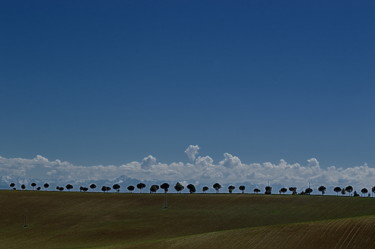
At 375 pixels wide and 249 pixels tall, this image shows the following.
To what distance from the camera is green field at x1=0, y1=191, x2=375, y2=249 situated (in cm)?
6744

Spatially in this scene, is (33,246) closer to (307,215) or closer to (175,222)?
(175,222)

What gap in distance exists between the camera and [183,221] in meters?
113

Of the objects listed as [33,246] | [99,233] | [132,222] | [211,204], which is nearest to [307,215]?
[211,204]

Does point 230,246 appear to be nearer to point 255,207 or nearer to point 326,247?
point 326,247

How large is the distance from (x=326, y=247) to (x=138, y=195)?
119 m

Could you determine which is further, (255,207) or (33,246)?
(255,207)

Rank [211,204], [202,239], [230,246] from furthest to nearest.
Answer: [211,204]
[202,239]
[230,246]

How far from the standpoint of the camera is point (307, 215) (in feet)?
397

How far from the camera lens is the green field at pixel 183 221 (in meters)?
67.4

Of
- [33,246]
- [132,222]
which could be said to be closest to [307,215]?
[132,222]

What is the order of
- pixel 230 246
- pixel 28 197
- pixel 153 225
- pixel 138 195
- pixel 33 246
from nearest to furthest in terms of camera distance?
pixel 230 246 → pixel 33 246 → pixel 153 225 → pixel 28 197 → pixel 138 195

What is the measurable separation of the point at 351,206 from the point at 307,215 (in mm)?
20901

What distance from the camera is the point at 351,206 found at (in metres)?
134

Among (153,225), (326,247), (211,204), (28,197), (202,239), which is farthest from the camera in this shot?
(28,197)
